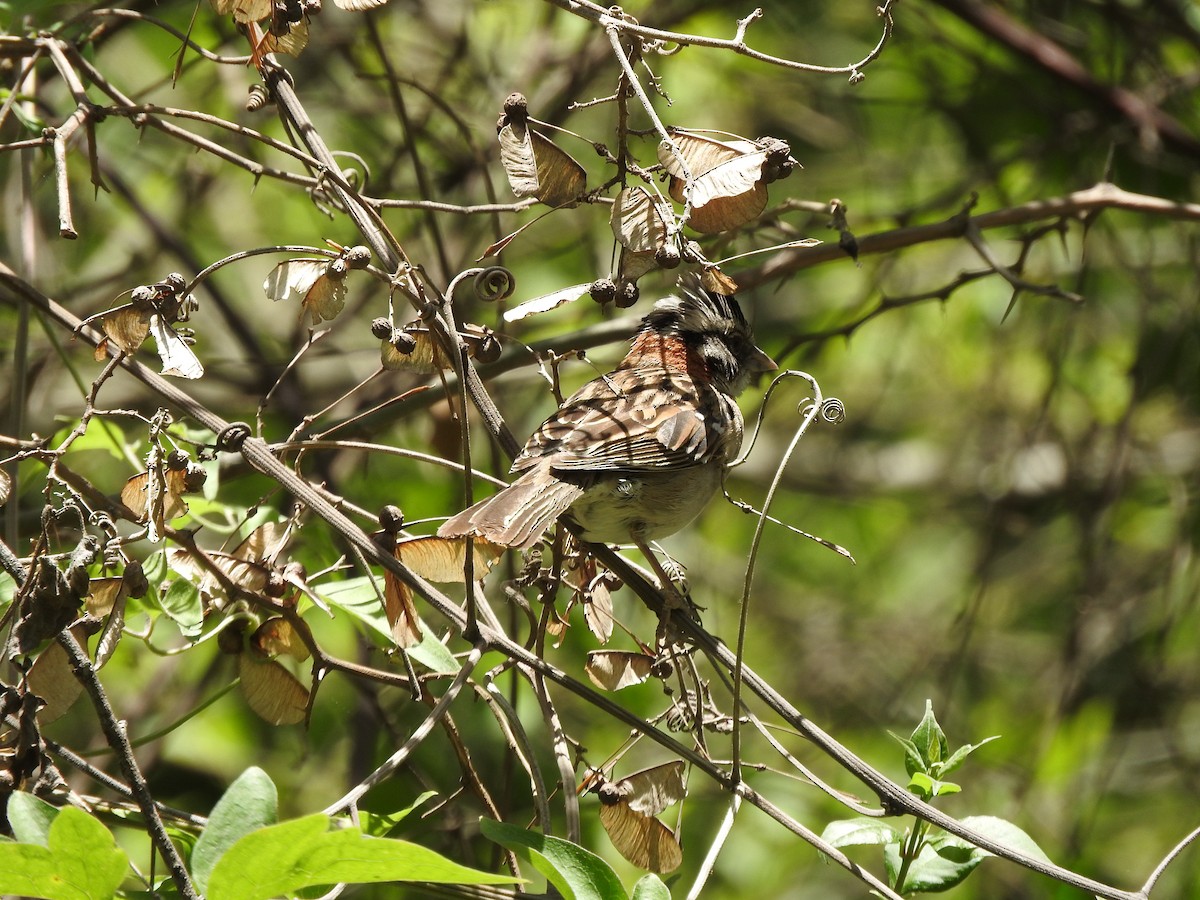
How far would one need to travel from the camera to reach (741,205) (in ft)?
7.66

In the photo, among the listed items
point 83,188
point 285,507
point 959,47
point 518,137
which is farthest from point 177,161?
point 518,137

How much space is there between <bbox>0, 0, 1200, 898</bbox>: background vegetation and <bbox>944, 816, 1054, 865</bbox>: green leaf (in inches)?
70.8

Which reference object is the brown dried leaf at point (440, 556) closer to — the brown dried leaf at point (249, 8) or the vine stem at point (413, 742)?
the vine stem at point (413, 742)

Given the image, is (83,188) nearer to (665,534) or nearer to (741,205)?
(665,534)

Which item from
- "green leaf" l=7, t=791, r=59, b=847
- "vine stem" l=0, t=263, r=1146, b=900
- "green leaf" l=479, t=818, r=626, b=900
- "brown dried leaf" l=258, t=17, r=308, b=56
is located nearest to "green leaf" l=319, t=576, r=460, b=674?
"vine stem" l=0, t=263, r=1146, b=900

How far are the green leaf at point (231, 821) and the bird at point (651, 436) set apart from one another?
99 centimetres

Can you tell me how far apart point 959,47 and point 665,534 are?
11.5 feet

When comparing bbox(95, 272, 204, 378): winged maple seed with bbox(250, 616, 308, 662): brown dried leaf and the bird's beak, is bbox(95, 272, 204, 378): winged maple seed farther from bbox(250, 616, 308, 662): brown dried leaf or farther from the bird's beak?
the bird's beak

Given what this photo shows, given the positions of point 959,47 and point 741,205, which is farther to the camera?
point 959,47

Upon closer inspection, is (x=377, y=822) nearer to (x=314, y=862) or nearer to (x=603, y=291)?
(x=314, y=862)

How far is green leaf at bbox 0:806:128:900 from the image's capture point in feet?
5.43

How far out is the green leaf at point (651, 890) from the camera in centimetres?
206

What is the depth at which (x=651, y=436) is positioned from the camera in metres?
3.55

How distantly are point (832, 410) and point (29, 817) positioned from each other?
159cm
